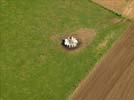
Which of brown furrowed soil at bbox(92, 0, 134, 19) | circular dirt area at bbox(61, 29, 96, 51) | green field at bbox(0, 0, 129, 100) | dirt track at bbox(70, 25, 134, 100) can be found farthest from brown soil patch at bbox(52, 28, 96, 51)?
brown furrowed soil at bbox(92, 0, 134, 19)

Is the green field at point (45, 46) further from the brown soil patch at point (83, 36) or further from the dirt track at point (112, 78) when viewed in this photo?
the dirt track at point (112, 78)

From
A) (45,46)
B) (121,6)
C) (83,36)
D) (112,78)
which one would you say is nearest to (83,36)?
(83,36)

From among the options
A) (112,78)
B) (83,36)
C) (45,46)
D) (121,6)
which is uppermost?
(121,6)

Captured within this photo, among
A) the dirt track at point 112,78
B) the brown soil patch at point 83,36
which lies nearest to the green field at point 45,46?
the brown soil patch at point 83,36

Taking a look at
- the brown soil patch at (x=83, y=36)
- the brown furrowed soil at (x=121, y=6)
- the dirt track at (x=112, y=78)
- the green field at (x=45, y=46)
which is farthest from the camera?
the brown furrowed soil at (x=121, y=6)

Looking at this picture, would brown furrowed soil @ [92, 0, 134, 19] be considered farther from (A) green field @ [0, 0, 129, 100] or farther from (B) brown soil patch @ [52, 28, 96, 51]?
(B) brown soil patch @ [52, 28, 96, 51]

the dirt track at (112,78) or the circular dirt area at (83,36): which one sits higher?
the circular dirt area at (83,36)

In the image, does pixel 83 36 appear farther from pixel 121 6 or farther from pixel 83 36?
pixel 121 6
